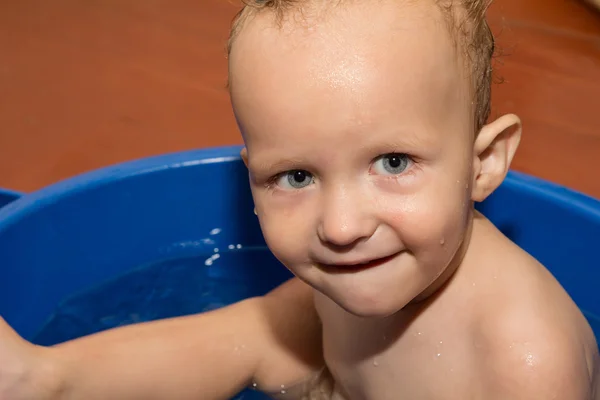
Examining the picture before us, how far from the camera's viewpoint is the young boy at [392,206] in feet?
2.17

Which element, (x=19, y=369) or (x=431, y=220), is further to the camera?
(x=19, y=369)

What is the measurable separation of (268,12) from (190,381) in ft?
1.56

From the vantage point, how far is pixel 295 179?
2.32 feet

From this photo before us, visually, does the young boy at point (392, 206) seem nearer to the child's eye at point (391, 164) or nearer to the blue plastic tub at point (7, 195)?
the child's eye at point (391, 164)

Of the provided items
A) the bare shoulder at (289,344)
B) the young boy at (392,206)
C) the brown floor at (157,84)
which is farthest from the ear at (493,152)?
the brown floor at (157,84)

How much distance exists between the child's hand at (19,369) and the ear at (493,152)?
50 cm

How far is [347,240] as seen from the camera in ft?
2.15

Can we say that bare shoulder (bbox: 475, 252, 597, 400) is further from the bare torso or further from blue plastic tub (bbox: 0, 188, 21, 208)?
blue plastic tub (bbox: 0, 188, 21, 208)

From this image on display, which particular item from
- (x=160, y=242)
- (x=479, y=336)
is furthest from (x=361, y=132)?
(x=160, y=242)

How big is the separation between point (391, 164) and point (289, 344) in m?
0.41

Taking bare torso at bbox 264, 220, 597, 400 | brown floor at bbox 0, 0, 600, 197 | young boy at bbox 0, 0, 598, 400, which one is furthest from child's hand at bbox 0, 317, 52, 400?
brown floor at bbox 0, 0, 600, 197

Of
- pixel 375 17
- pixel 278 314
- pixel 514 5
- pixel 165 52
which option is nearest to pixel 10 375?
pixel 278 314

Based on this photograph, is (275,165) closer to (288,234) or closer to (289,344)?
(288,234)

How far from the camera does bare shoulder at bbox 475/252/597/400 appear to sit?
0.76m
